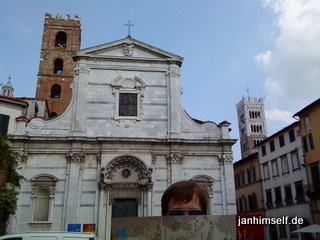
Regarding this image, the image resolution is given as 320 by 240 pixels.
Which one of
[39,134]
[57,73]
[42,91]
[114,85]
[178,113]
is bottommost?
[39,134]

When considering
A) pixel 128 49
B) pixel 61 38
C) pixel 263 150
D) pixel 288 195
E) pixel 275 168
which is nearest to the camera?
pixel 128 49

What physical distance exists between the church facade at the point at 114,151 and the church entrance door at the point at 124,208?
6 cm

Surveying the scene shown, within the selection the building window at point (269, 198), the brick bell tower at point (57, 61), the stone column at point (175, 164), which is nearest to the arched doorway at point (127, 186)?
the stone column at point (175, 164)

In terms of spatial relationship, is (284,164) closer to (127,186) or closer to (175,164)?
(175,164)

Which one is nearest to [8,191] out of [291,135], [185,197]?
[185,197]

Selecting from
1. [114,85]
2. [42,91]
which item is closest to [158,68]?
[114,85]

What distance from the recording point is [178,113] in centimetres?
2061

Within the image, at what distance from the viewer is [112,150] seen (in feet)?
62.3

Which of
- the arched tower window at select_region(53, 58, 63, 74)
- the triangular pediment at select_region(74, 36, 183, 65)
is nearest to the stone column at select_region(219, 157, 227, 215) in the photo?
the triangular pediment at select_region(74, 36, 183, 65)

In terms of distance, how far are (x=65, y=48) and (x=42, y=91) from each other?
6.34 metres

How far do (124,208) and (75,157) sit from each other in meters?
4.14

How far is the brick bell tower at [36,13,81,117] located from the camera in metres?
34.3

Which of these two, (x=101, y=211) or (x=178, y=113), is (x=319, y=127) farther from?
(x=101, y=211)

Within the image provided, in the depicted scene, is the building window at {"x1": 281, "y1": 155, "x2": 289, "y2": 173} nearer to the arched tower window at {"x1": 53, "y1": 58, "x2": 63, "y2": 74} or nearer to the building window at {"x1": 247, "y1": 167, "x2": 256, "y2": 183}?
the building window at {"x1": 247, "y1": 167, "x2": 256, "y2": 183}
